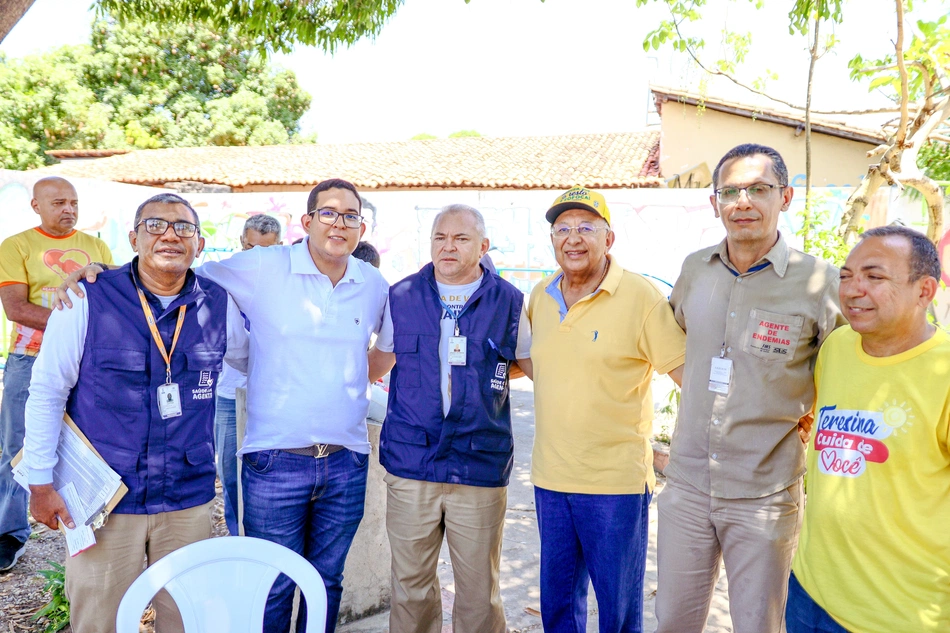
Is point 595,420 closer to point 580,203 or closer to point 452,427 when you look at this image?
point 452,427

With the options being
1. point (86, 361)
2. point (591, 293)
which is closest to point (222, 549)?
point (86, 361)

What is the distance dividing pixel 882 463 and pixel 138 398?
7.95 ft

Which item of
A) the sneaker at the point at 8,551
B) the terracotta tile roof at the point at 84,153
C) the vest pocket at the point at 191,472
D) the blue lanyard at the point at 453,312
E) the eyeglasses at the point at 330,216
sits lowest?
the sneaker at the point at 8,551

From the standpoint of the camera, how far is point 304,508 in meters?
2.97

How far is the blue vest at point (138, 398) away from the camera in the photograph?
250 centimetres

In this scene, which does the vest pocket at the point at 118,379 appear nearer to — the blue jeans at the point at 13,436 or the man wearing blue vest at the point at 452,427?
the man wearing blue vest at the point at 452,427

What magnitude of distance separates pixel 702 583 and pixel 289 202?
1339cm

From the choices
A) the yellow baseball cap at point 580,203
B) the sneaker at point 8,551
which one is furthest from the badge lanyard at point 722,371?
the sneaker at point 8,551

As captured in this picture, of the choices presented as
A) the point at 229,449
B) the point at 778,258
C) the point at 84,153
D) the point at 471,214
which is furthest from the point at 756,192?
the point at 84,153

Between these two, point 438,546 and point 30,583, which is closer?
point 438,546

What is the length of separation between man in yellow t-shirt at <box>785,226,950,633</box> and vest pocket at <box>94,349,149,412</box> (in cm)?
230

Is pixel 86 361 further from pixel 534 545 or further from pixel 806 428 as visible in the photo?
pixel 534 545

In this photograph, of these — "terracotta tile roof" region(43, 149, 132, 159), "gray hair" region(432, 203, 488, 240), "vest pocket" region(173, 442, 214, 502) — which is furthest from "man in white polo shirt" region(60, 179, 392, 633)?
"terracotta tile roof" region(43, 149, 132, 159)

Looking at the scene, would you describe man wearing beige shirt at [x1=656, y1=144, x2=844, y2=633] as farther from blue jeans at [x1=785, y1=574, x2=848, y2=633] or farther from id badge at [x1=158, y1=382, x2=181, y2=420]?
id badge at [x1=158, y1=382, x2=181, y2=420]
